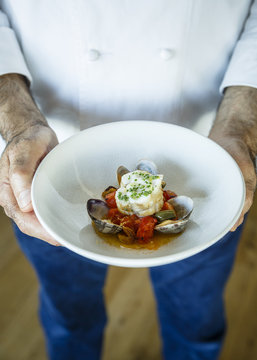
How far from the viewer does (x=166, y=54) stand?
116cm

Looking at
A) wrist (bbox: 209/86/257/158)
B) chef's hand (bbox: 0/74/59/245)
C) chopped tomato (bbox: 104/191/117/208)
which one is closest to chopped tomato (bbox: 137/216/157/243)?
chopped tomato (bbox: 104/191/117/208)

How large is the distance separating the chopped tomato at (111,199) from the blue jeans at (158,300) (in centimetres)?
43

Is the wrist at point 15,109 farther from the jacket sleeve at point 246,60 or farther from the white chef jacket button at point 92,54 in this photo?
the jacket sleeve at point 246,60

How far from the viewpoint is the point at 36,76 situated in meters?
1.28

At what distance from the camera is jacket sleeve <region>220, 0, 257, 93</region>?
120 centimetres

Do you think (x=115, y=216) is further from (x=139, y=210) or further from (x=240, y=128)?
(x=240, y=128)

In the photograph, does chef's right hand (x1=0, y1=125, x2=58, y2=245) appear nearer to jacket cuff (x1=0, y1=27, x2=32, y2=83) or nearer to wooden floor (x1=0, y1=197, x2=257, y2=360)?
jacket cuff (x1=0, y1=27, x2=32, y2=83)

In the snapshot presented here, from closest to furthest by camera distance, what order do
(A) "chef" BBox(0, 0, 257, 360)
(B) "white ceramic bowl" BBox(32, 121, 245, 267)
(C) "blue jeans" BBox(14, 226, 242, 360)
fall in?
1. (B) "white ceramic bowl" BBox(32, 121, 245, 267)
2. (A) "chef" BBox(0, 0, 257, 360)
3. (C) "blue jeans" BBox(14, 226, 242, 360)

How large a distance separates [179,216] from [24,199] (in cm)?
39

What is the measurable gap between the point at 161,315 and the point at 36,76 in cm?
119

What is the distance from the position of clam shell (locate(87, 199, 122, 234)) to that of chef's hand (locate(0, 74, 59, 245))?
0.11 meters

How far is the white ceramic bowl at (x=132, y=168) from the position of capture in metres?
0.85

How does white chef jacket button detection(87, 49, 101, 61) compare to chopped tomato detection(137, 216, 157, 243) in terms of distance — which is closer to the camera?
chopped tomato detection(137, 216, 157, 243)

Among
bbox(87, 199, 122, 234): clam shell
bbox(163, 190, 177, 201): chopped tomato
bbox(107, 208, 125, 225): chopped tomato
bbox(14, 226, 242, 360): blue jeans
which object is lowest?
bbox(14, 226, 242, 360): blue jeans
